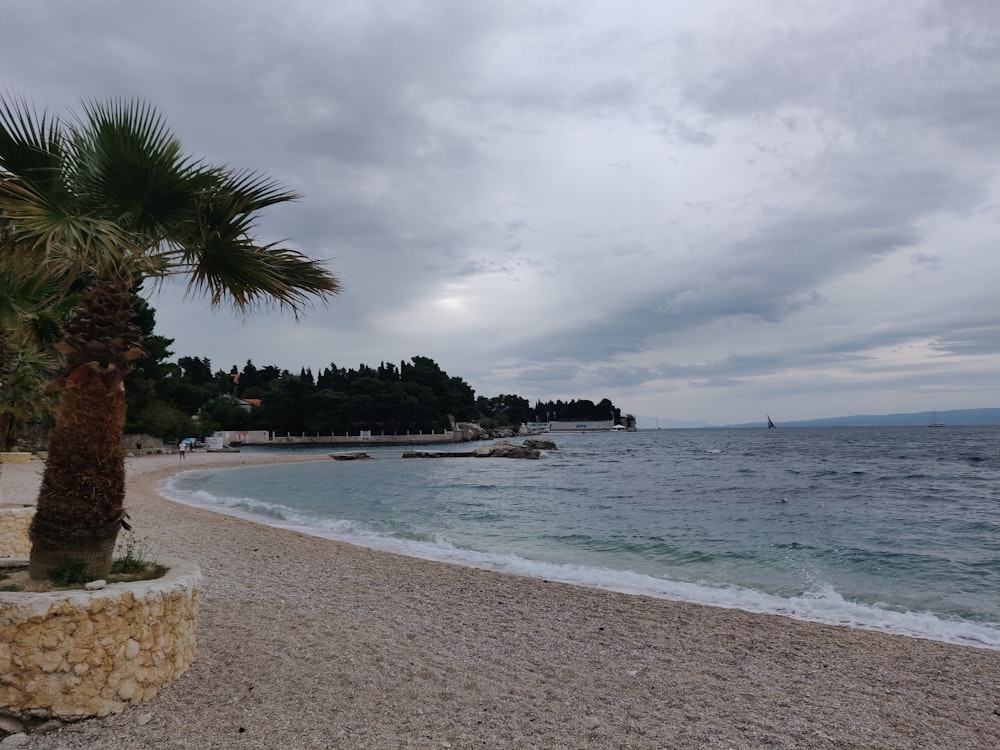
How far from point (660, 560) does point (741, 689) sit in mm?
7388

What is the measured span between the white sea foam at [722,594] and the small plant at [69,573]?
678 centimetres

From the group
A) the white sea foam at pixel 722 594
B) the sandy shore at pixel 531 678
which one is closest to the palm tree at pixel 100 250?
the sandy shore at pixel 531 678

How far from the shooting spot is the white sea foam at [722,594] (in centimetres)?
749

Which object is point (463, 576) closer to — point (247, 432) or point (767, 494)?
point (767, 494)

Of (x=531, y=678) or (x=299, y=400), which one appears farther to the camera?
(x=299, y=400)

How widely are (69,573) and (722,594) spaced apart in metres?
8.28

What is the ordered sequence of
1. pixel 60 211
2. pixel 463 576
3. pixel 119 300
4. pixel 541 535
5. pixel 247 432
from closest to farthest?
1. pixel 60 211
2. pixel 119 300
3. pixel 463 576
4. pixel 541 535
5. pixel 247 432

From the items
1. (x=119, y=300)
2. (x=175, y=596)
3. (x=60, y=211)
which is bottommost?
(x=175, y=596)

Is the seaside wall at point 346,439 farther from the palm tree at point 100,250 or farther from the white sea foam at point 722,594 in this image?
the palm tree at point 100,250

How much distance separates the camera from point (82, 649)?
375cm

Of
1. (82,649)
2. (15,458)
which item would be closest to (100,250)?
(82,649)

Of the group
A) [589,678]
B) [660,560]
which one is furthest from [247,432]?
[589,678]

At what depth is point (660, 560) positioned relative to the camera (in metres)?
12.1

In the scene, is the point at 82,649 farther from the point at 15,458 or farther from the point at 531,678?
Result: the point at 15,458
